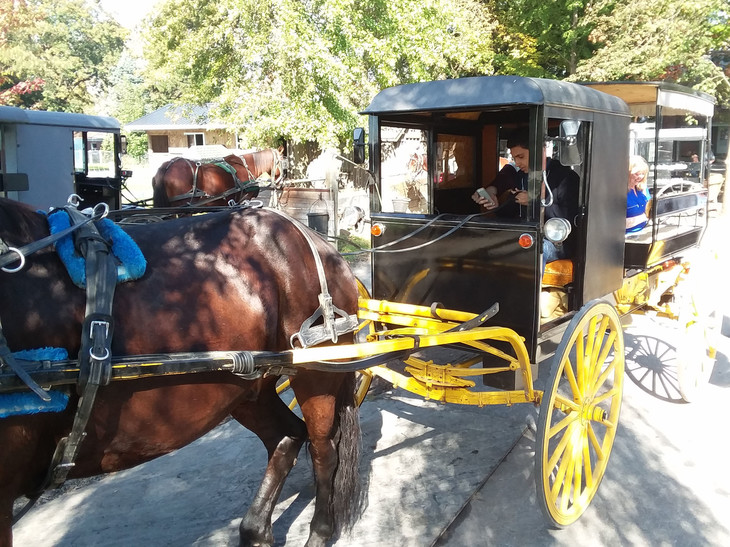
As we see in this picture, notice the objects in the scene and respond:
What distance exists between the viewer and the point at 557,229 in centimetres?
360

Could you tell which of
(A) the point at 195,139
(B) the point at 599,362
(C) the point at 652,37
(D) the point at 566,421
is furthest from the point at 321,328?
(A) the point at 195,139

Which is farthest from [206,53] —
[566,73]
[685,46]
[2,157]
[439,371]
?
[439,371]

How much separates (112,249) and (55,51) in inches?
1952

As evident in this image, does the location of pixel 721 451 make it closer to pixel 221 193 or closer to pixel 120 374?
pixel 120 374

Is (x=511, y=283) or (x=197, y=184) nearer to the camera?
(x=511, y=283)

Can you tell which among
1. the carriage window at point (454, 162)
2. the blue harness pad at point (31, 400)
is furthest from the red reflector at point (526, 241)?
the blue harness pad at point (31, 400)

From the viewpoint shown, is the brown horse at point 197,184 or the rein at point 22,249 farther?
the brown horse at point 197,184

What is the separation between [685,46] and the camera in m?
15.7

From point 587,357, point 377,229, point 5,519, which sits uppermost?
point 377,229

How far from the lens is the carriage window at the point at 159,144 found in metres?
40.0

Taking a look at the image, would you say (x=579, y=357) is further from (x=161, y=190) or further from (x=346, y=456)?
(x=161, y=190)

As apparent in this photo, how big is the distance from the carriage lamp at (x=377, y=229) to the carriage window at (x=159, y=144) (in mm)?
38589

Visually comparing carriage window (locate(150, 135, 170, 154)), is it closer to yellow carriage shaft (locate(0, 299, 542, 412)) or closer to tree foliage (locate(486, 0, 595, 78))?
tree foliage (locate(486, 0, 595, 78))

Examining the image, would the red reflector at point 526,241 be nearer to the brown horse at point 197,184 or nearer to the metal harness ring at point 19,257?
the metal harness ring at point 19,257
